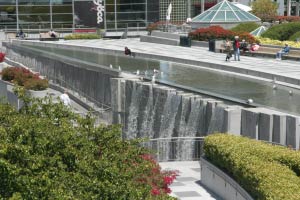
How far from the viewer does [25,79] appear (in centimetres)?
3073

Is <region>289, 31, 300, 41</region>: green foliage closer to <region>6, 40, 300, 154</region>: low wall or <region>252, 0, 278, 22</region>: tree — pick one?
<region>6, 40, 300, 154</region>: low wall

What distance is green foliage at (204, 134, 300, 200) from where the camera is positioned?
11547mm

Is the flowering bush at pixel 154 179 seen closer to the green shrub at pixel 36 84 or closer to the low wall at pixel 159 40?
the green shrub at pixel 36 84

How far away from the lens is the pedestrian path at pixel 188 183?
47.7ft

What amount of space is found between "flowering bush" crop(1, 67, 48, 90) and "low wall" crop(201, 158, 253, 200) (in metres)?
15.3

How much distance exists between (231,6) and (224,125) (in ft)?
121

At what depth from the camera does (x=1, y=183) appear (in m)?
9.70

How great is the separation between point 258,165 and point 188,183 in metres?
3.23

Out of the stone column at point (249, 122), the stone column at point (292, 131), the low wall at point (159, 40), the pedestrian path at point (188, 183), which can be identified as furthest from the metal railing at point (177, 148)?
the low wall at point (159, 40)

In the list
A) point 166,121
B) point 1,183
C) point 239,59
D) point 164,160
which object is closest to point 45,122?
point 1,183

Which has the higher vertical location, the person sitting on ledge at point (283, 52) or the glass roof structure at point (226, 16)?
the glass roof structure at point (226, 16)

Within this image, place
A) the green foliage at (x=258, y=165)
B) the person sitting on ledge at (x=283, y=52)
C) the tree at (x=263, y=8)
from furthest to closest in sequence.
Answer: the tree at (x=263, y=8), the person sitting on ledge at (x=283, y=52), the green foliage at (x=258, y=165)

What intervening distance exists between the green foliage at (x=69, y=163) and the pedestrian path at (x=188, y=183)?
2.91 meters

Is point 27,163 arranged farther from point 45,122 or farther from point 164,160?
point 164,160
